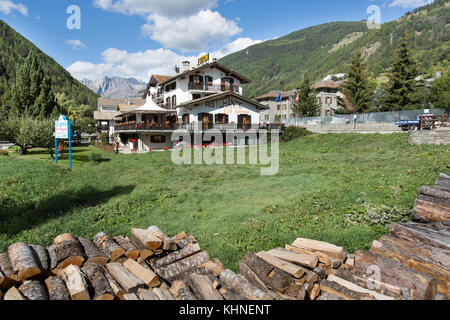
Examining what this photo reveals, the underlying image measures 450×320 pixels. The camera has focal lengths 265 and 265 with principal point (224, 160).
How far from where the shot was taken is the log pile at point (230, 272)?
398cm

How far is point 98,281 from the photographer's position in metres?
4.32

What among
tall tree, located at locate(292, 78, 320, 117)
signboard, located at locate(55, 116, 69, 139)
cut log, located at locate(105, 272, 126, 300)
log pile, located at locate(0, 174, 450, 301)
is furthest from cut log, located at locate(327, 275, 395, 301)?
tall tree, located at locate(292, 78, 320, 117)

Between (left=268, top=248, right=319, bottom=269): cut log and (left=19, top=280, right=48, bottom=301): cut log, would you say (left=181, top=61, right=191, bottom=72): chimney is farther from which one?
(left=19, top=280, right=48, bottom=301): cut log

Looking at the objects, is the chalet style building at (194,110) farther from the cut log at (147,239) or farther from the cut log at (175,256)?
the cut log at (175,256)

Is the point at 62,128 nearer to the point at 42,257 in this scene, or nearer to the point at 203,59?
the point at 42,257

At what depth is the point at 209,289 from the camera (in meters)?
4.23

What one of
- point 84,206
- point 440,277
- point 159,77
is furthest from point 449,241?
point 159,77

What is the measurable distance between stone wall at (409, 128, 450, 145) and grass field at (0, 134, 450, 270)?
18.5 feet

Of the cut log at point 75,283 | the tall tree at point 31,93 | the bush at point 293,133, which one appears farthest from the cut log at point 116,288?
the tall tree at point 31,93

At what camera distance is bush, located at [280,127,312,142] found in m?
35.3

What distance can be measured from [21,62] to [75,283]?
191301mm

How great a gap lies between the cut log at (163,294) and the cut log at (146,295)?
0.36ft
